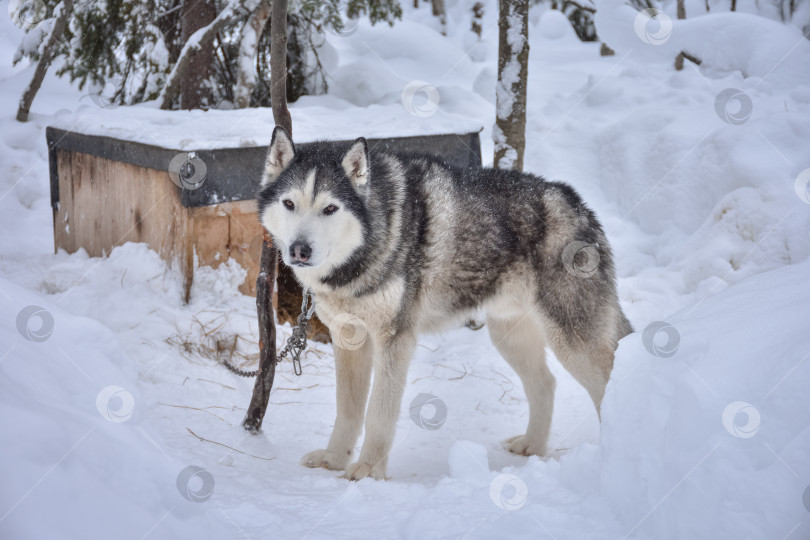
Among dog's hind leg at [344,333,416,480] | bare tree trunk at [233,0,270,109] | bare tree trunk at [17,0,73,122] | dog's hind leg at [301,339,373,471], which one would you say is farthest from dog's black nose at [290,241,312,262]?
bare tree trunk at [17,0,73,122]

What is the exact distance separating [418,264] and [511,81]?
2.88 m

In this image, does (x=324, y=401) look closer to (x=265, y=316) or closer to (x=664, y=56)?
(x=265, y=316)

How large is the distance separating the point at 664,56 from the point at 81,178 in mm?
Result: 8859

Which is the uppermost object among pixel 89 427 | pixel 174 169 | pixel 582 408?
pixel 89 427

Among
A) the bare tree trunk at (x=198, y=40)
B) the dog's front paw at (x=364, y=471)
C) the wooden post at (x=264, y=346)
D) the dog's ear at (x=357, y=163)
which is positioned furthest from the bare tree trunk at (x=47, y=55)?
the dog's front paw at (x=364, y=471)

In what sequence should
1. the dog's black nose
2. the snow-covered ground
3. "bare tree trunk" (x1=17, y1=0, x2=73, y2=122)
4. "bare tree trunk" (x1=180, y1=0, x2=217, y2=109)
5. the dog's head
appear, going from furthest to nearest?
"bare tree trunk" (x1=17, y1=0, x2=73, y2=122) → "bare tree trunk" (x1=180, y1=0, x2=217, y2=109) → the dog's head → the dog's black nose → the snow-covered ground

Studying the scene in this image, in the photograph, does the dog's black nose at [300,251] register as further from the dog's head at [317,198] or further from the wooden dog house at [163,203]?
the wooden dog house at [163,203]

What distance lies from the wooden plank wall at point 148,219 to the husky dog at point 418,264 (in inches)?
68.5

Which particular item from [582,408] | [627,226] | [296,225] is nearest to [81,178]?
[296,225]

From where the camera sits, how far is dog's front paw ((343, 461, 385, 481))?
11.9 feet

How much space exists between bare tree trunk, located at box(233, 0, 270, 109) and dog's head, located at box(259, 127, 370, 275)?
5187 mm

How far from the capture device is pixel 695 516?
2070mm

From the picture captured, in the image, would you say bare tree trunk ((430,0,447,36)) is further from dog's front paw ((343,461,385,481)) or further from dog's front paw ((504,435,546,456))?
dog's front paw ((343,461,385,481))

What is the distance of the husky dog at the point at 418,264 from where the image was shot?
3.59 m
